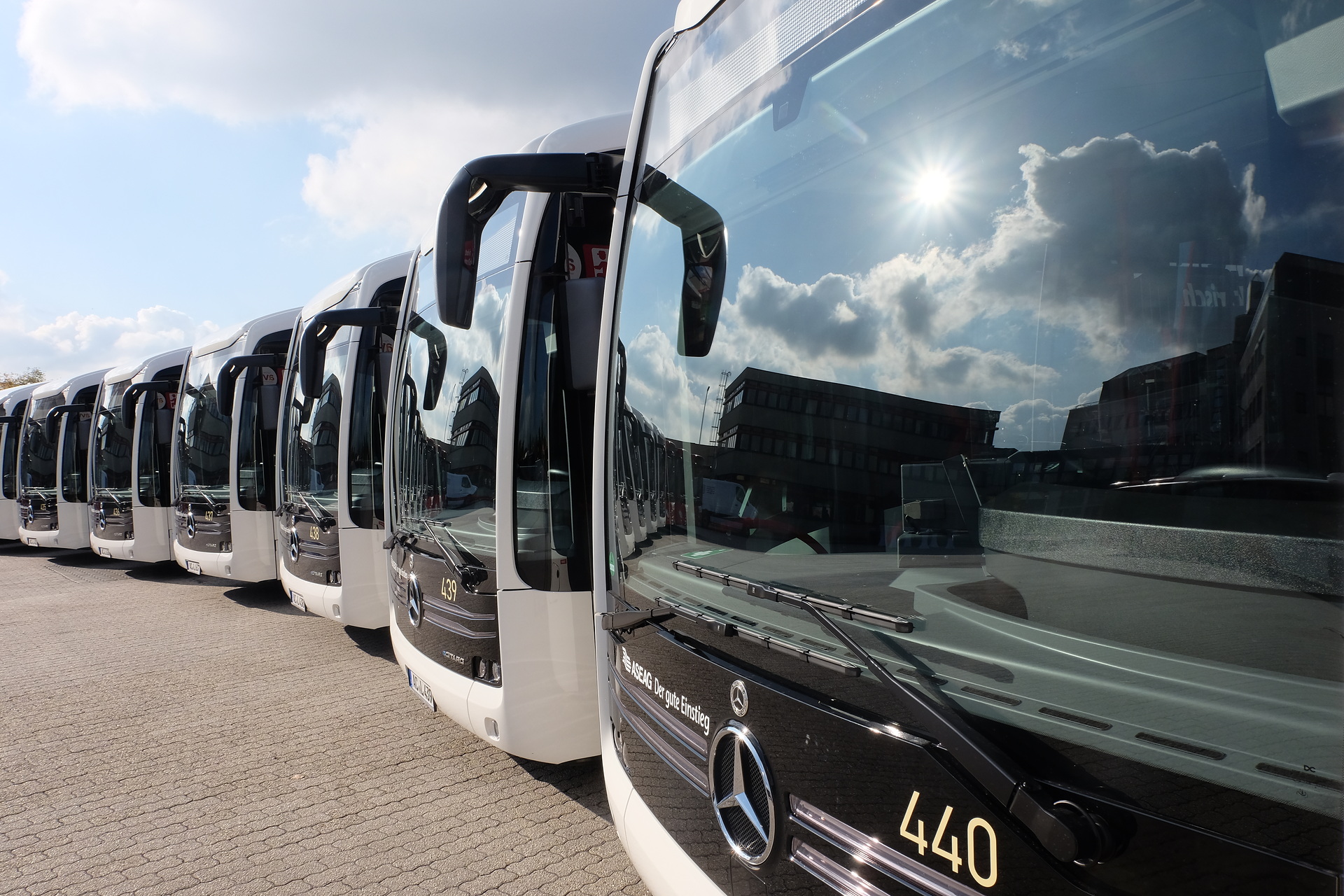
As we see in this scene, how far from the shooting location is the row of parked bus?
3.74 ft

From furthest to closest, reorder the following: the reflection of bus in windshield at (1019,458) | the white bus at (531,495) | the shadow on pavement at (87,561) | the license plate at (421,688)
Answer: the shadow on pavement at (87,561), the license plate at (421,688), the white bus at (531,495), the reflection of bus in windshield at (1019,458)

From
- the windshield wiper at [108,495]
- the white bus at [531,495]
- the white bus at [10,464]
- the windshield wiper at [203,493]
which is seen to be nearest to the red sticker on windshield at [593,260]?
the white bus at [531,495]

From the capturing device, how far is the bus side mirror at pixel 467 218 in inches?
110

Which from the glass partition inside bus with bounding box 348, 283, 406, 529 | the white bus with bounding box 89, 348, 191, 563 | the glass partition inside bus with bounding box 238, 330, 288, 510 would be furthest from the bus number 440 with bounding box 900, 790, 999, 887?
the white bus with bounding box 89, 348, 191, 563

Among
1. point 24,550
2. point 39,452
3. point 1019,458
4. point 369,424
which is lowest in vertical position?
point 24,550

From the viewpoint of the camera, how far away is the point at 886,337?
65.2 inches

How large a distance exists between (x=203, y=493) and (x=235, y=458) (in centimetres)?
120

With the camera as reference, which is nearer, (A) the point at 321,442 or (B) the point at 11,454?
(A) the point at 321,442

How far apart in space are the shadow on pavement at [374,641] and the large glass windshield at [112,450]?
6649 mm

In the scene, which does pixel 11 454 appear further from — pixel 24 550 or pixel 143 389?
pixel 143 389

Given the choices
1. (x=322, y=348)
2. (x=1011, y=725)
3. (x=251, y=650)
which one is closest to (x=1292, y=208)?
(x=1011, y=725)

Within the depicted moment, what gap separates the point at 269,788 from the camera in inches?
182

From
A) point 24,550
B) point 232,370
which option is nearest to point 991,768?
point 232,370

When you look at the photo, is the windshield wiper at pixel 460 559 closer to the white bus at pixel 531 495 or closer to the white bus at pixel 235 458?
the white bus at pixel 531 495
